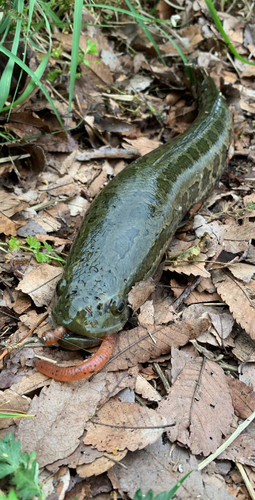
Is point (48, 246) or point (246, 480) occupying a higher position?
point (48, 246)

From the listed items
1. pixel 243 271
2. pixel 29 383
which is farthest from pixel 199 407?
pixel 243 271

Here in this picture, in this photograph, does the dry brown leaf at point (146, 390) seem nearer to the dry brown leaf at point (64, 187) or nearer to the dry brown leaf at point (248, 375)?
the dry brown leaf at point (248, 375)

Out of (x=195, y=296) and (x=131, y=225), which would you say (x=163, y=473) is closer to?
(x=195, y=296)

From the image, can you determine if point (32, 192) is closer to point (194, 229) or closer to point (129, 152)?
point (129, 152)


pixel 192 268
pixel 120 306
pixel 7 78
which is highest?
pixel 7 78

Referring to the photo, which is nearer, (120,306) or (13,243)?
(120,306)

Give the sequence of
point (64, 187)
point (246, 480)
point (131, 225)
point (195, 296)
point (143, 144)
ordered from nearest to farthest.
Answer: point (246, 480)
point (131, 225)
point (195, 296)
point (64, 187)
point (143, 144)

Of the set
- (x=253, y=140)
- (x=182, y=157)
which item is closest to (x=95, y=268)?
(x=182, y=157)

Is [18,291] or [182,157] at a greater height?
[182,157]
